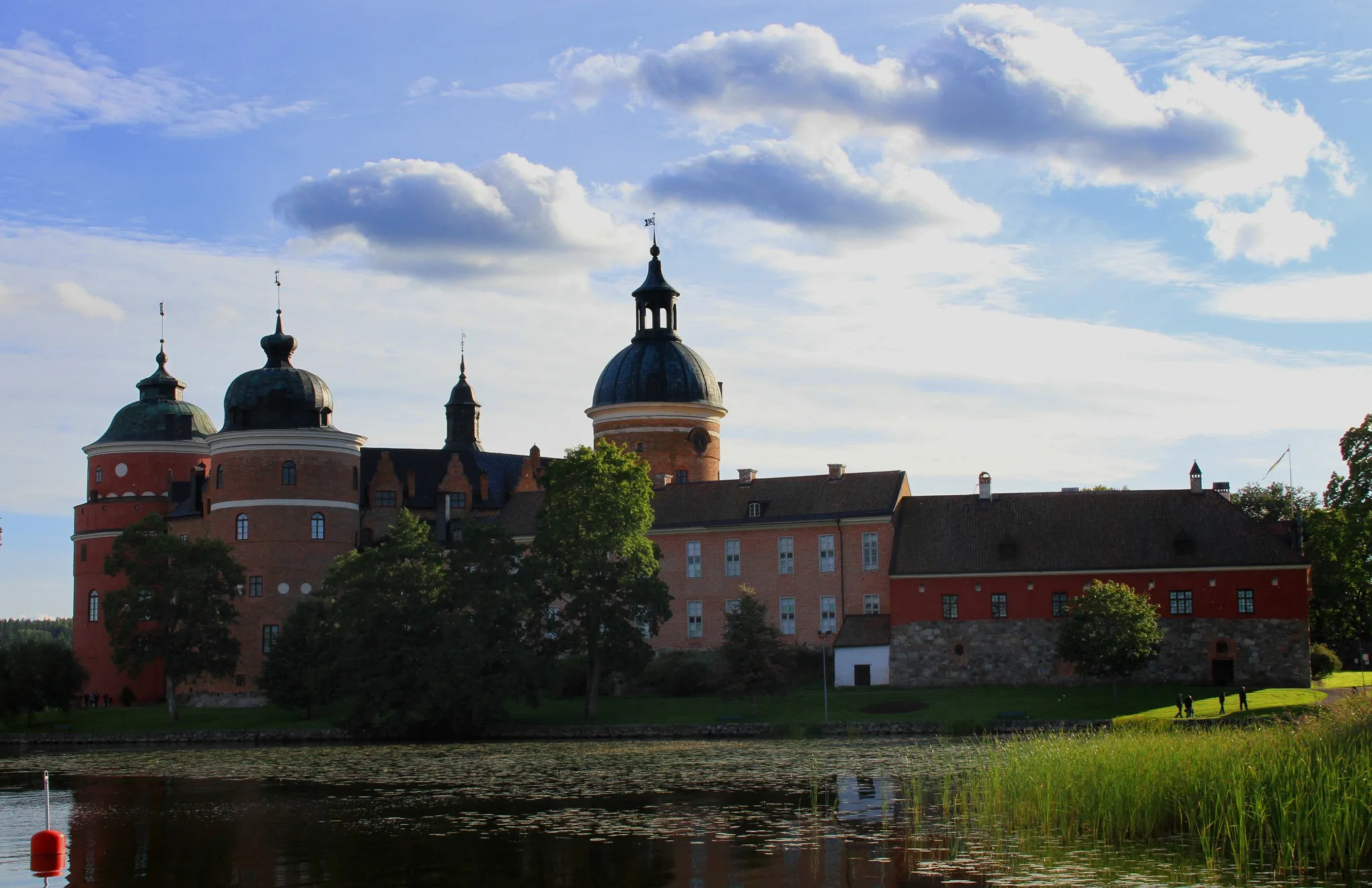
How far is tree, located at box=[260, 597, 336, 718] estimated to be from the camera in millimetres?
52031

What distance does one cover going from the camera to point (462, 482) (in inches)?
2933

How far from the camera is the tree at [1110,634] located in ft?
156

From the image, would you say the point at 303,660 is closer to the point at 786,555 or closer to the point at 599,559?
the point at 599,559

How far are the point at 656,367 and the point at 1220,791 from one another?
175 feet

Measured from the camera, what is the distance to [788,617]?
6025 cm

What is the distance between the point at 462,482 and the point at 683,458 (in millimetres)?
10404

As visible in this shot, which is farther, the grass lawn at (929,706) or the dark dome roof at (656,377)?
the dark dome roof at (656,377)

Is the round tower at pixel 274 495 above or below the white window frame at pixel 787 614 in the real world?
above

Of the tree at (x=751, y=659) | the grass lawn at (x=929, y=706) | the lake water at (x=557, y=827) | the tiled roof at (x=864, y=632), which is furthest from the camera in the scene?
the tiled roof at (x=864, y=632)

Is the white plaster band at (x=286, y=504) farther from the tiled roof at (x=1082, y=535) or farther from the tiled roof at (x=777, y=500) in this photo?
the tiled roof at (x=1082, y=535)

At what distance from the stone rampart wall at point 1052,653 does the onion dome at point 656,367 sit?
1970 cm

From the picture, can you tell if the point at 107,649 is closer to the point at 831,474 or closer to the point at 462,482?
the point at 462,482

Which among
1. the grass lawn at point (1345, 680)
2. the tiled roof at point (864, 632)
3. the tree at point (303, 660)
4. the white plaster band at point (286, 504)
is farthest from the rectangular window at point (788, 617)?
the white plaster band at point (286, 504)

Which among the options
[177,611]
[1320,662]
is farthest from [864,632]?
[177,611]
